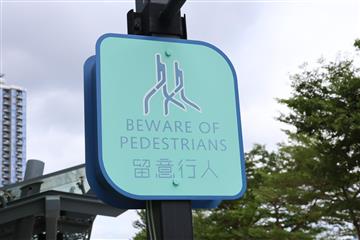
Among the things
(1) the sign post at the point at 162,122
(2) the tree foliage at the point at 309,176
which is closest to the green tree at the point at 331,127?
(2) the tree foliage at the point at 309,176

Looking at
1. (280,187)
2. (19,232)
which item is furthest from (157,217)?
(280,187)

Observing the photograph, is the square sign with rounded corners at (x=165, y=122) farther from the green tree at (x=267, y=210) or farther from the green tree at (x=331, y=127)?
the green tree at (x=267, y=210)

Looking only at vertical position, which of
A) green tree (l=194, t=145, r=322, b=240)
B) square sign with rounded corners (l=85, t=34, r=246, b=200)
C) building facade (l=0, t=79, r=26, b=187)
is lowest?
square sign with rounded corners (l=85, t=34, r=246, b=200)

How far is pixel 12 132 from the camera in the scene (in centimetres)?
10731

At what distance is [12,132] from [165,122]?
356 feet

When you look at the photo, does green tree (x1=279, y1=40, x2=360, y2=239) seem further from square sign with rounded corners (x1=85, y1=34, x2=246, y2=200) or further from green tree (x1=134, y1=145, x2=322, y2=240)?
square sign with rounded corners (x1=85, y1=34, x2=246, y2=200)

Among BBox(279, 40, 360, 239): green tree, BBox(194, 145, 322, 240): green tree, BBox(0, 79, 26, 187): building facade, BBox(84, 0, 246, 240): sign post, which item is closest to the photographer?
BBox(84, 0, 246, 240): sign post

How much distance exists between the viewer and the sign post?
2.95 m

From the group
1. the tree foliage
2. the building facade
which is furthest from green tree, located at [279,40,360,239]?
the building facade

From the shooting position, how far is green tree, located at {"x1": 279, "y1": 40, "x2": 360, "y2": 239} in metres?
15.2

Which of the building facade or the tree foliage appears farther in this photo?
the building facade

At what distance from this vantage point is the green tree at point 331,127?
15242mm

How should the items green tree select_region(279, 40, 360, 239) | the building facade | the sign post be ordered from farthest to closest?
the building facade < green tree select_region(279, 40, 360, 239) < the sign post

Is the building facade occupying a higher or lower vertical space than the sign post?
higher
